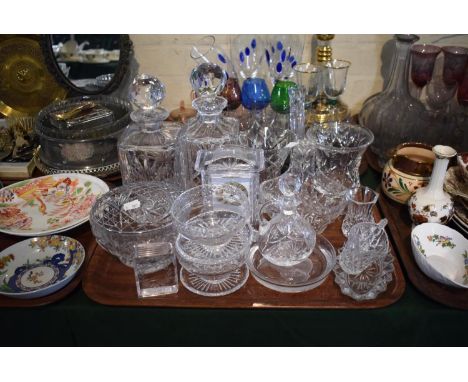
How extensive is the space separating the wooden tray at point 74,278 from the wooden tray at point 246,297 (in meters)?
0.03

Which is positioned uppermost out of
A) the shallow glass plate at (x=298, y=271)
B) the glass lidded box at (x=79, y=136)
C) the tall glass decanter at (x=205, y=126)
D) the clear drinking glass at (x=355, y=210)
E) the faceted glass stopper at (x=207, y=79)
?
the faceted glass stopper at (x=207, y=79)

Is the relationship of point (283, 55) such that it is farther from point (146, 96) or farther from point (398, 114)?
point (146, 96)

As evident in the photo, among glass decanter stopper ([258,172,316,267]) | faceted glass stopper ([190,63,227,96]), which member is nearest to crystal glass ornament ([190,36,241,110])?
faceted glass stopper ([190,63,227,96])

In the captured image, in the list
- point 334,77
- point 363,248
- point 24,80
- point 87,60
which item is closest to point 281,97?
point 334,77

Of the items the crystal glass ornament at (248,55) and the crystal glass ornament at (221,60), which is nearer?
the crystal glass ornament at (221,60)

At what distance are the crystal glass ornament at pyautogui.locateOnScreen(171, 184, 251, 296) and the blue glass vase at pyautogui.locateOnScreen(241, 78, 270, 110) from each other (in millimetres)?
325

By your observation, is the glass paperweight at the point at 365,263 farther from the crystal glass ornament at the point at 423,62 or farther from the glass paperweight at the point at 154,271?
the crystal glass ornament at the point at 423,62

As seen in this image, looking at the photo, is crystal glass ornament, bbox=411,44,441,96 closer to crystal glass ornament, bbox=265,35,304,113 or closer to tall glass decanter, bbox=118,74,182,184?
crystal glass ornament, bbox=265,35,304,113

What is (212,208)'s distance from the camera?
2.97 ft

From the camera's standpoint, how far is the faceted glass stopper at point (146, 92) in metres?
0.95

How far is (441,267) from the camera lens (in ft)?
2.81

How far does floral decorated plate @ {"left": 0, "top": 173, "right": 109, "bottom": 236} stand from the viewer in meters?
0.98

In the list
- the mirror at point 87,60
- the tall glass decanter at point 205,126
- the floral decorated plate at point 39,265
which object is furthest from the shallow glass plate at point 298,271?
the mirror at point 87,60
